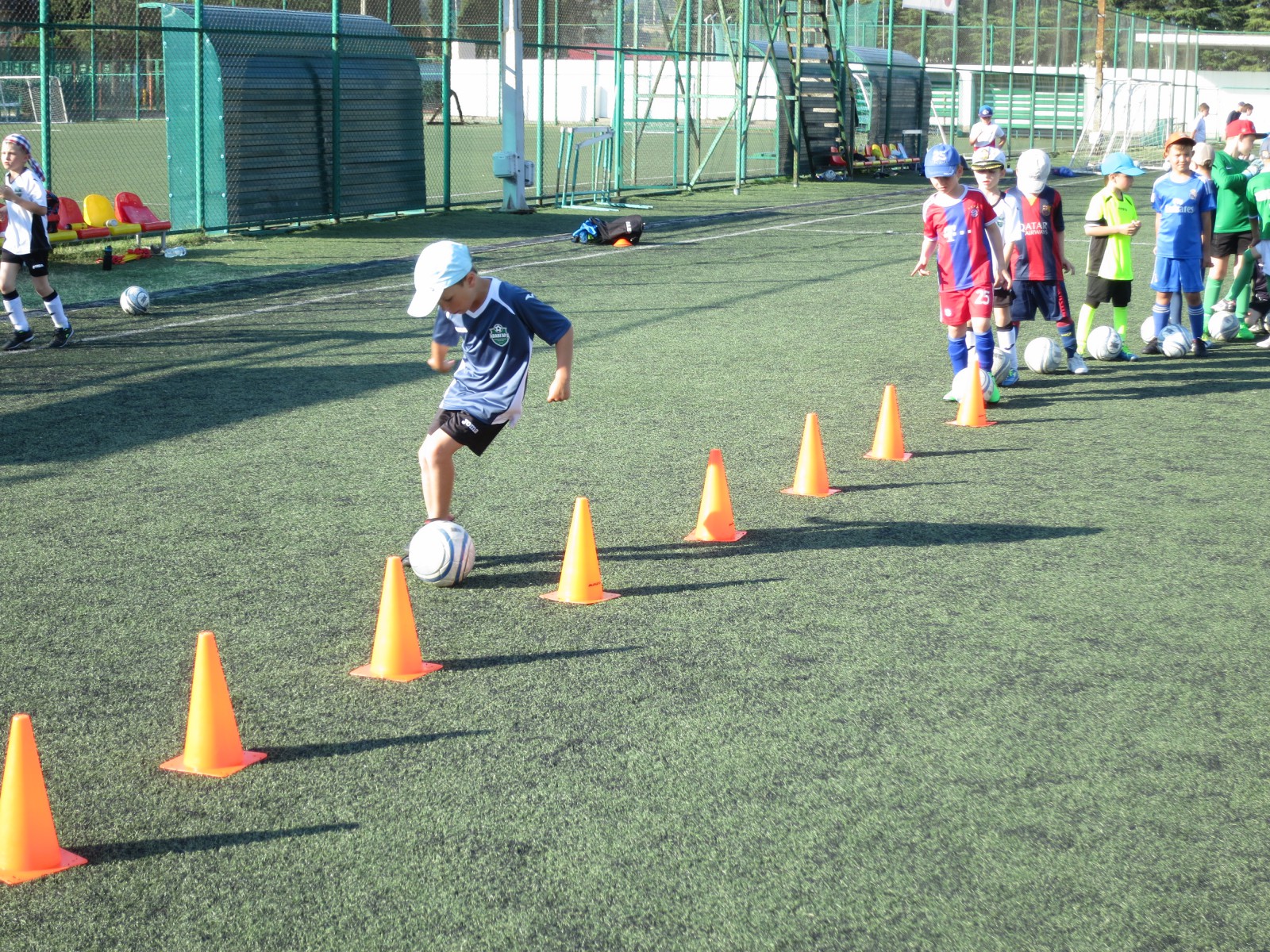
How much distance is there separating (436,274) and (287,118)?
50.8 feet

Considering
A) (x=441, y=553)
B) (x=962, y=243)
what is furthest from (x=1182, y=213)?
(x=441, y=553)

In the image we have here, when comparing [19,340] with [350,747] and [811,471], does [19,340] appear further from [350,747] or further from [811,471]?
[350,747]

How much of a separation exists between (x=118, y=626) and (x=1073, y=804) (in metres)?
3.73

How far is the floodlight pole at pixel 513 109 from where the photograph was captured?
74.2 ft

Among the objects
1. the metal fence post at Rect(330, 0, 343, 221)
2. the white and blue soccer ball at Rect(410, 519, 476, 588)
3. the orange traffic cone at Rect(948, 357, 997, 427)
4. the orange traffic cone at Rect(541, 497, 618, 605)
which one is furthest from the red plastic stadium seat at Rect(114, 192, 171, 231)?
the orange traffic cone at Rect(541, 497, 618, 605)

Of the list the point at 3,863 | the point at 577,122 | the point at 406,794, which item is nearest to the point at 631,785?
the point at 406,794

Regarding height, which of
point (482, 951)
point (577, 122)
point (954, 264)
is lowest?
point (482, 951)

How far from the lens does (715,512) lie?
6.84m

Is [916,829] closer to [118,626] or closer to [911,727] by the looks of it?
[911,727]

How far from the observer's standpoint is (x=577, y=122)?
1726 inches

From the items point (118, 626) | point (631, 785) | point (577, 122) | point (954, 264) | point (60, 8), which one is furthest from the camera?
point (577, 122)

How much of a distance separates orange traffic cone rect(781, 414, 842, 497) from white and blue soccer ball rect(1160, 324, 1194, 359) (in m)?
5.56

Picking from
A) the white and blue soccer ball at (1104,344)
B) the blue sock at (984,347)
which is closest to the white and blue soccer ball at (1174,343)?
the white and blue soccer ball at (1104,344)

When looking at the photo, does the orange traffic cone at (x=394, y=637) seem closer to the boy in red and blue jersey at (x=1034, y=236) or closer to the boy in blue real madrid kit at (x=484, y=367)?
the boy in blue real madrid kit at (x=484, y=367)
